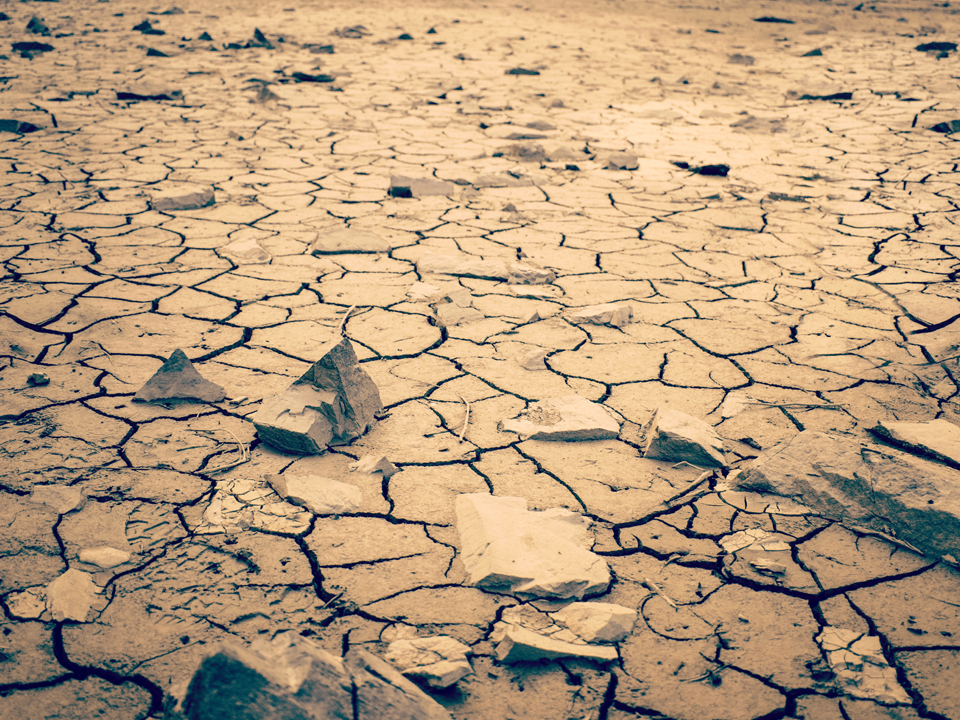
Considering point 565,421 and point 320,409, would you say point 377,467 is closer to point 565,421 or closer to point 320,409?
point 320,409

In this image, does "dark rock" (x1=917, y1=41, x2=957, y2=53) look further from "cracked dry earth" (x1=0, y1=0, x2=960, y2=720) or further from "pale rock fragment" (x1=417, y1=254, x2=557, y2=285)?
"pale rock fragment" (x1=417, y1=254, x2=557, y2=285)

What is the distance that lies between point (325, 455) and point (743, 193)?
125 inches

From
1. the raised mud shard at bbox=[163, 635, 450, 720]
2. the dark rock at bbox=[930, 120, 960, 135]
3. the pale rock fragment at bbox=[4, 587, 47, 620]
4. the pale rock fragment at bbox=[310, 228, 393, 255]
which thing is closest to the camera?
the raised mud shard at bbox=[163, 635, 450, 720]

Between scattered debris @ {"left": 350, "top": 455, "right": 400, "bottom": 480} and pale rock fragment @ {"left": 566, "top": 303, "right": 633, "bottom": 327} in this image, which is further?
pale rock fragment @ {"left": 566, "top": 303, "right": 633, "bottom": 327}

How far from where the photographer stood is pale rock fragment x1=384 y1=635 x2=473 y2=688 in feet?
3.94

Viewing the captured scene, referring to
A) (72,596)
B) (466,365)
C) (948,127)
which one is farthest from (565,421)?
(948,127)

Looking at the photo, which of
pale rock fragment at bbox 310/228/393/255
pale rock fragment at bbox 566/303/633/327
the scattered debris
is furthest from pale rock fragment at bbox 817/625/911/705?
pale rock fragment at bbox 310/228/393/255

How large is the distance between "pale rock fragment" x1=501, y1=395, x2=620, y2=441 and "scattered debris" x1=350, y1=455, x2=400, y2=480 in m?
0.37

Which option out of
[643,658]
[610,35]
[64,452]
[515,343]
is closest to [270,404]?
[64,452]

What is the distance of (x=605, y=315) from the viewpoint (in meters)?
2.55

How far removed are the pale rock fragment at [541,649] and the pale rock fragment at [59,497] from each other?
104cm

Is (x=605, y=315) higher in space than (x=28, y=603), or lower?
higher

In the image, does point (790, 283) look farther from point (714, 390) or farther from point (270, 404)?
point (270, 404)

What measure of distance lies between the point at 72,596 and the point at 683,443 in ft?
4.75
